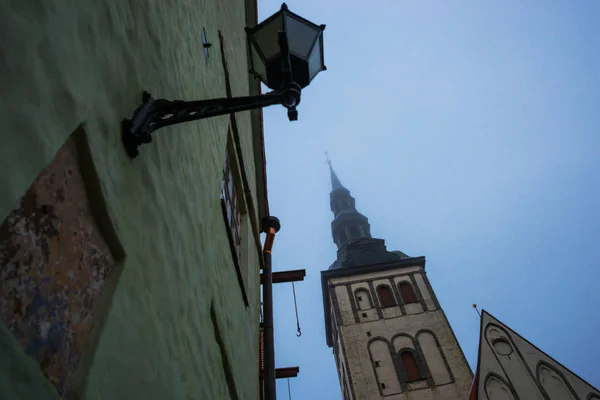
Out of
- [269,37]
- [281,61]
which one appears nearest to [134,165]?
[281,61]

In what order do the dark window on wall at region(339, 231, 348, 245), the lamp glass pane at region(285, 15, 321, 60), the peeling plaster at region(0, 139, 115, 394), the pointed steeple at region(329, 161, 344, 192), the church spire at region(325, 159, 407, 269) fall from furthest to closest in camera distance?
1. the pointed steeple at region(329, 161, 344, 192)
2. the dark window on wall at region(339, 231, 348, 245)
3. the church spire at region(325, 159, 407, 269)
4. the lamp glass pane at region(285, 15, 321, 60)
5. the peeling plaster at region(0, 139, 115, 394)

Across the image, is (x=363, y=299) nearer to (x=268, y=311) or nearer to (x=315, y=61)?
(x=268, y=311)

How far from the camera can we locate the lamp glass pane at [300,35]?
2.77 m

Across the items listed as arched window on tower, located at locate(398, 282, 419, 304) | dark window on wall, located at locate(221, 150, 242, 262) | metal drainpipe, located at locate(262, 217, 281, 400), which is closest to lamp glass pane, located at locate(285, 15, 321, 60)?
dark window on wall, located at locate(221, 150, 242, 262)

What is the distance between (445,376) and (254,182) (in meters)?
20.2

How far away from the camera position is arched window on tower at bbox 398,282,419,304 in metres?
27.7

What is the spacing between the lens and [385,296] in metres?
28.2

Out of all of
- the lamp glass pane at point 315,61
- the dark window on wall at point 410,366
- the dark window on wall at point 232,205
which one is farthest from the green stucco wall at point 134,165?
the dark window on wall at point 410,366

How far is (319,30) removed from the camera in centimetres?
289

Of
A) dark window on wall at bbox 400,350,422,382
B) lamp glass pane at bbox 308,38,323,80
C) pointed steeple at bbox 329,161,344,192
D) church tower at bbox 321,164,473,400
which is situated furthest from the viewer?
pointed steeple at bbox 329,161,344,192

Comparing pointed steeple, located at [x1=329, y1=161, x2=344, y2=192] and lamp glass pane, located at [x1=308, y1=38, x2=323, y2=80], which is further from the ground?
pointed steeple, located at [x1=329, y1=161, x2=344, y2=192]

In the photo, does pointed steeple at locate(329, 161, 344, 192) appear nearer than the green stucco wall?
No

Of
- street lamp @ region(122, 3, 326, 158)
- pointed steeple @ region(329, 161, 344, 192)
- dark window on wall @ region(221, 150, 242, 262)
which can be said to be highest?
pointed steeple @ region(329, 161, 344, 192)

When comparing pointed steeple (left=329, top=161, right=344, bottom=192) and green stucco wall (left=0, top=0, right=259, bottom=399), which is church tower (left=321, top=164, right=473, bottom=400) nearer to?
pointed steeple (left=329, top=161, right=344, bottom=192)
